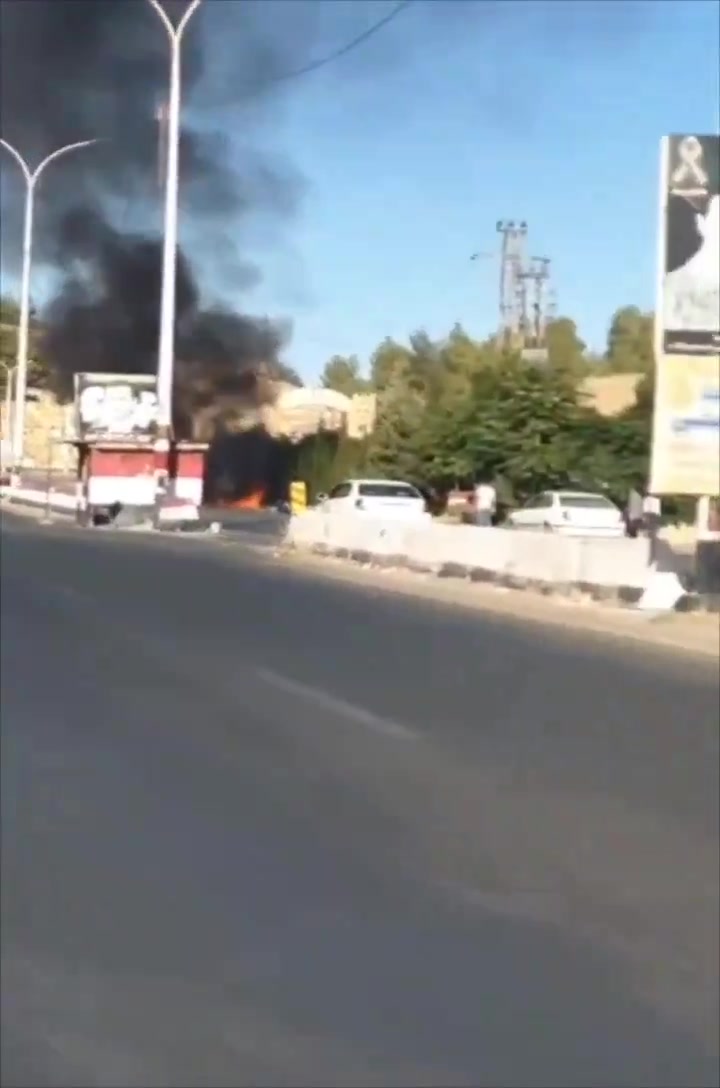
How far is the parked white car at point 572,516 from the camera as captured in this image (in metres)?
35.7

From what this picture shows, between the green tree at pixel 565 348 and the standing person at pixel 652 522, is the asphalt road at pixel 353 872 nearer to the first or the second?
the standing person at pixel 652 522

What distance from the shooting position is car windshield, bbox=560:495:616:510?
37.5 m

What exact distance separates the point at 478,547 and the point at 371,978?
20.3m

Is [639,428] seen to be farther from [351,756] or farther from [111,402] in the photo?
Answer: [351,756]

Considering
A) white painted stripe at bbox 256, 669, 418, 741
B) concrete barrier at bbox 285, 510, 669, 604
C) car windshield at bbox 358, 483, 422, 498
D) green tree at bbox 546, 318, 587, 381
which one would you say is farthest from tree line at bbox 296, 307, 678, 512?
white painted stripe at bbox 256, 669, 418, 741

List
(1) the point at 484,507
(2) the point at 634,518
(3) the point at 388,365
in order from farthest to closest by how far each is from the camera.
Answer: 1. (3) the point at 388,365
2. (1) the point at 484,507
3. (2) the point at 634,518

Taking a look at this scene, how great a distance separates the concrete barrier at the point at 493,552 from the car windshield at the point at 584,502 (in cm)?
588

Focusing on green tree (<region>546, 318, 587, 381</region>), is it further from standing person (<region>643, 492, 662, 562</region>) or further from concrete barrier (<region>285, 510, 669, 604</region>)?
standing person (<region>643, 492, 662, 562</region>)

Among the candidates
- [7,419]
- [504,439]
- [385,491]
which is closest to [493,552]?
[385,491]

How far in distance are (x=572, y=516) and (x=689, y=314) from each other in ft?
46.1

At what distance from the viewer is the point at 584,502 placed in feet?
125

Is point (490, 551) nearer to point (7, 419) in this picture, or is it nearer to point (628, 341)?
point (7, 419)

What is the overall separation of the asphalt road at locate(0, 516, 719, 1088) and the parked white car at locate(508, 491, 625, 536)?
20087mm

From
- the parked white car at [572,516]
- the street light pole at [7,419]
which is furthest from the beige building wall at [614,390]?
the street light pole at [7,419]
